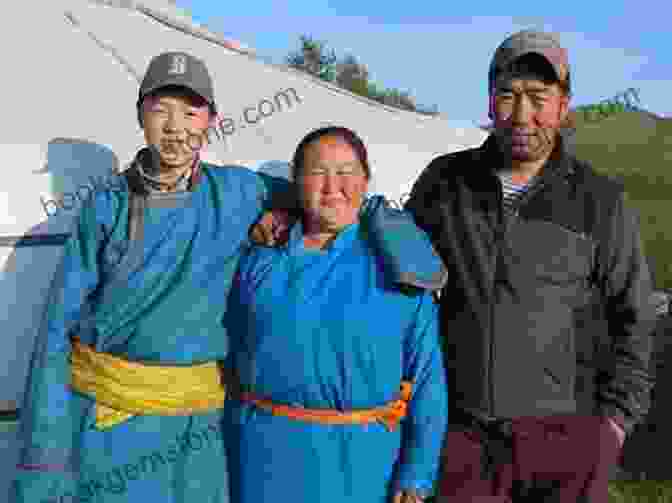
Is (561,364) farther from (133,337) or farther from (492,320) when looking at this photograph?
(133,337)

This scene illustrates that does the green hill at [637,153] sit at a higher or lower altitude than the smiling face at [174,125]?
higher

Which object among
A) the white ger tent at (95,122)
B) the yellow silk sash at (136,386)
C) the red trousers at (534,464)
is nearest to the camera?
the yellow silk sash at (136,386)

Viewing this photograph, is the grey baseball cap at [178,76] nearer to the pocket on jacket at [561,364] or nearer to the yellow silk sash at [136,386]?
the yellow silk sash at [136,386]

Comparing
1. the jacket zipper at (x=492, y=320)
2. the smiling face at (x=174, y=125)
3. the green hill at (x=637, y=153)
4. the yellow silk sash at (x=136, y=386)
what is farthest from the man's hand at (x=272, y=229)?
the green hill at (x=637, y=153)

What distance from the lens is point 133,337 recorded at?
1979 millimetres

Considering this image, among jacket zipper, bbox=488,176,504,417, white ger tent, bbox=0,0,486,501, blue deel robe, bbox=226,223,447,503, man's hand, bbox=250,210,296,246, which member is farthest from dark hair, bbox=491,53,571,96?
white ger tent, bbox=0,0,486,501

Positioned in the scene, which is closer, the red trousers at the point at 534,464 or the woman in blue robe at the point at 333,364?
the woman in blue robe at the point at 333,364

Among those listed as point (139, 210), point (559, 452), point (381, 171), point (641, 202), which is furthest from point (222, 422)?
point (641, 202)

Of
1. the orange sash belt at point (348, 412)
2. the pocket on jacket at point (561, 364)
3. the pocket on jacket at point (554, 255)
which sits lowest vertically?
the orange sash belt at point (348, 412)

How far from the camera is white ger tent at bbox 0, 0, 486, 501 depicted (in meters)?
2.56

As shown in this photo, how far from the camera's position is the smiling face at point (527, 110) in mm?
2064

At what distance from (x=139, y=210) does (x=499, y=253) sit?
3.21ft

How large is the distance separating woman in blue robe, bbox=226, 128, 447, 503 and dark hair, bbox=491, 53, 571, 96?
480 mm

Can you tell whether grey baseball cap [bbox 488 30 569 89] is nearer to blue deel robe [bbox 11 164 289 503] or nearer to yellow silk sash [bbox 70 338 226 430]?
blue deel robe [bbox 11 164 289 503]
